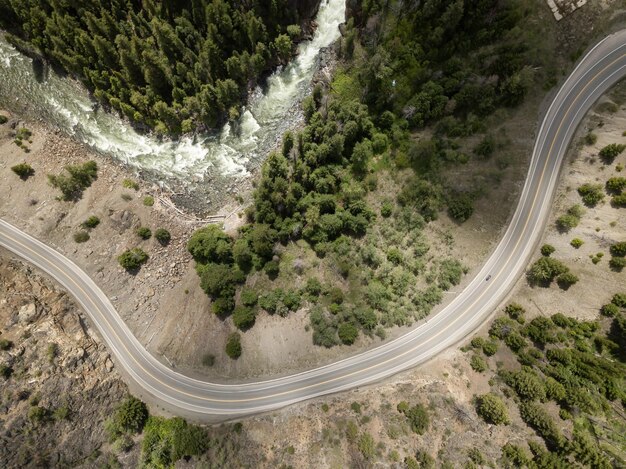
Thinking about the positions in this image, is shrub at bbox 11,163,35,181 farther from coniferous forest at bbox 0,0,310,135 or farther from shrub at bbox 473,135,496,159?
shrub at bbox 473,135,496,159

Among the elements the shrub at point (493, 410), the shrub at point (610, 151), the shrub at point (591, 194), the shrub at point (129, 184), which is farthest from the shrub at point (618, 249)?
the shrub at point (129, 184)

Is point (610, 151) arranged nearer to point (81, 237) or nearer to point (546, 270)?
point (546, 270)

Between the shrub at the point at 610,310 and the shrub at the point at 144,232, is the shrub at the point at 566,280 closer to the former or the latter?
the shrub at the point at 610,310

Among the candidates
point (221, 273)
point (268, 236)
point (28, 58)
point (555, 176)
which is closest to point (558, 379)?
point (555, 176)

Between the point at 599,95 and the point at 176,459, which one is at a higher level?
the point at 599,95

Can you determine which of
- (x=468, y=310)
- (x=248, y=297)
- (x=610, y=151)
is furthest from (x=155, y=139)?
(x=610, y=151)

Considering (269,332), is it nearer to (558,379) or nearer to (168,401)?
(168,401)
